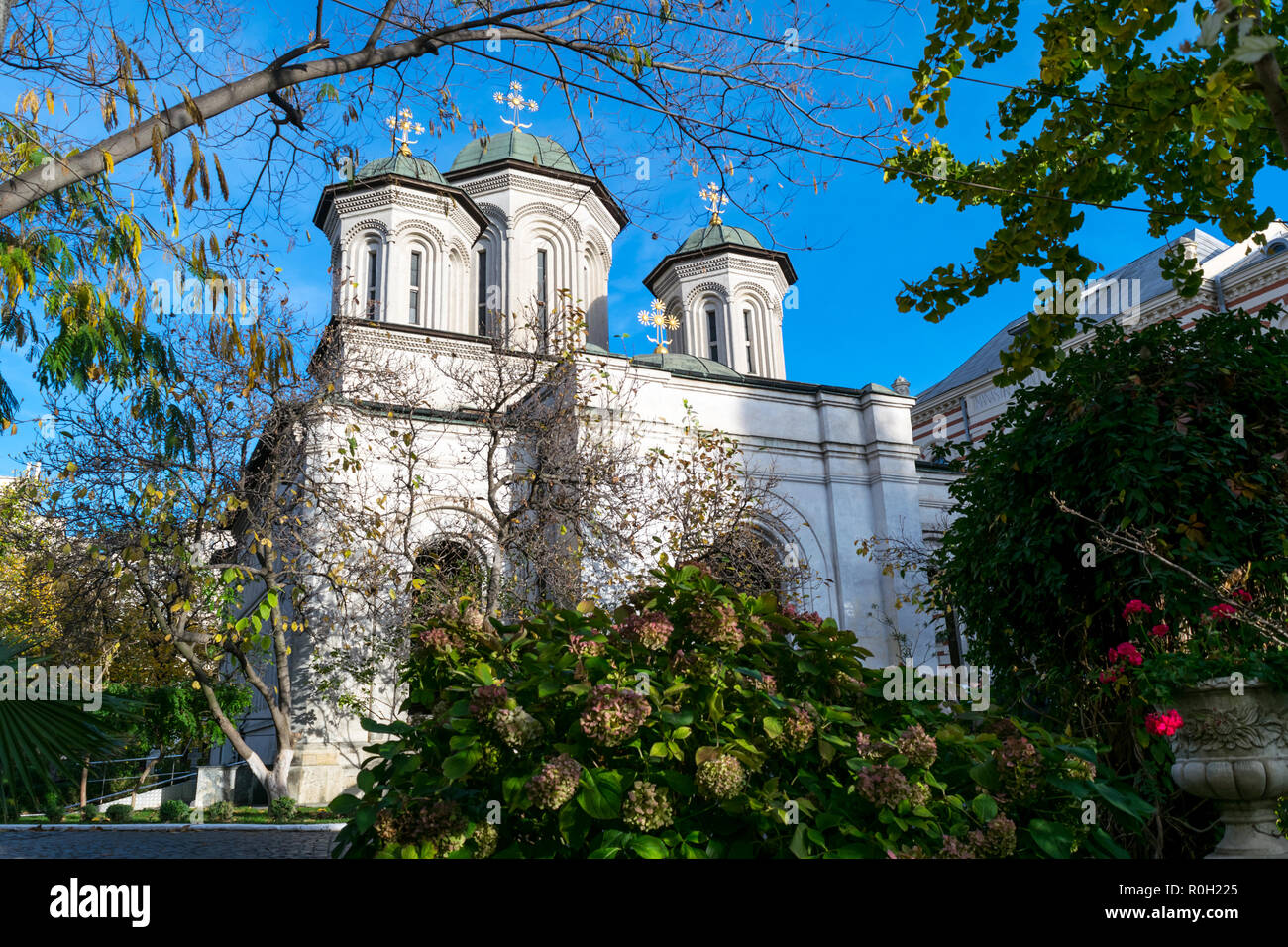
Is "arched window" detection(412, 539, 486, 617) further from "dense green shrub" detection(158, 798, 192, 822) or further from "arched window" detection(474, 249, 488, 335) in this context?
"arched window" detection(474, 249, 488, 335)

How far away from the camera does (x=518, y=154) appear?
79.3 feet

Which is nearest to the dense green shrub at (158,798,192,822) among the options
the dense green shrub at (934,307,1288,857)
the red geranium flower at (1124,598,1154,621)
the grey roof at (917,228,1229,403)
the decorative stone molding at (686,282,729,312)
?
A: the dense green shrub at (934,307,1288,857)

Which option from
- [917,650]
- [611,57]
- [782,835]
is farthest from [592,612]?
[917,650]

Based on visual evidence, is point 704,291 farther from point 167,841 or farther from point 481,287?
point 167,841

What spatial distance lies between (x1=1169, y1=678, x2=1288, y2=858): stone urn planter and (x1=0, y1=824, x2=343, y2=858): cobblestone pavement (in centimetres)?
505

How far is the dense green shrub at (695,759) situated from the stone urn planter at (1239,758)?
76.2 inches

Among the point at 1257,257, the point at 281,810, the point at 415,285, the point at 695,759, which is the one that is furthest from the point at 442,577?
the point at 1257,257

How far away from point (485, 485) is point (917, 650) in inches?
353

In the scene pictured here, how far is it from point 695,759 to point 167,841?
26.5 feet

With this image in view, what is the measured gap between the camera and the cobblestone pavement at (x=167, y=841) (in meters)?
6.84

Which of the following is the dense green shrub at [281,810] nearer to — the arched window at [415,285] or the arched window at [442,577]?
the arched window at [442,577]

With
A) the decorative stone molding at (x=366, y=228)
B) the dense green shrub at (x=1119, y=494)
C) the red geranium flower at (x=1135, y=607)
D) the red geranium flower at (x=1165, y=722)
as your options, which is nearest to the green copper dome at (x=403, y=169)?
the decorative stone molding at (x=366, y=228)

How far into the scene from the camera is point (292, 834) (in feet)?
28.9
